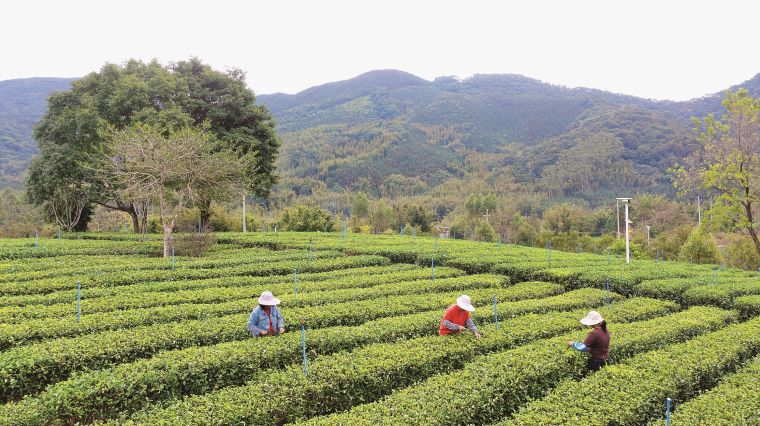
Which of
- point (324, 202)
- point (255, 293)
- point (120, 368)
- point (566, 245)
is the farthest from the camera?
point (324, 202)

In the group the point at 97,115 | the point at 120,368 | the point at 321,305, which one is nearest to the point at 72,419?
the point at 120,368

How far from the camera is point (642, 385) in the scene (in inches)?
355

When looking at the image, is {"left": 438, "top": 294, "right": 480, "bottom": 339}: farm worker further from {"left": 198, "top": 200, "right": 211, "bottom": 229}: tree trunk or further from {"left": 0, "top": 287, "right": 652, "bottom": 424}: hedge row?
{"left": 198, "top": 200, "right": 211, "bottom": 229}: tree trunk

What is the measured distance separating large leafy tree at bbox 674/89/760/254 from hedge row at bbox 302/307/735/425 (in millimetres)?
17121

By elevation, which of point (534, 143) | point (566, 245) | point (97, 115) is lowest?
point (566, 245)

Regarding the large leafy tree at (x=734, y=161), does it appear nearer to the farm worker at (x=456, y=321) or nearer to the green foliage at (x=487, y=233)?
the farm worker at (x=456, y=321)

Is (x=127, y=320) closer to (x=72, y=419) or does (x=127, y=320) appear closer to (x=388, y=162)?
(x=72, y=419)

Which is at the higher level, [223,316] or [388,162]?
[388,162]

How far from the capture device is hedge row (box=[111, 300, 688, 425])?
8.07 meters

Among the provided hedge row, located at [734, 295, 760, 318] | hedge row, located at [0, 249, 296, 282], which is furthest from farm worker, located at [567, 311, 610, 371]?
hedge row, located at [0, 249, 296, 282]

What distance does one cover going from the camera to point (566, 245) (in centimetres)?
5516

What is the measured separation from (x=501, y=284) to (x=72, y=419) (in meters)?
15.9

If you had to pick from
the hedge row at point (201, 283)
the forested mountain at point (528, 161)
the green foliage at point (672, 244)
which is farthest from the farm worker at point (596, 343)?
the forested mountain at point (528, 161)

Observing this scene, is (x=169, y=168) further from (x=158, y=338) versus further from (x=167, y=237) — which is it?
(x=158, y=338)
